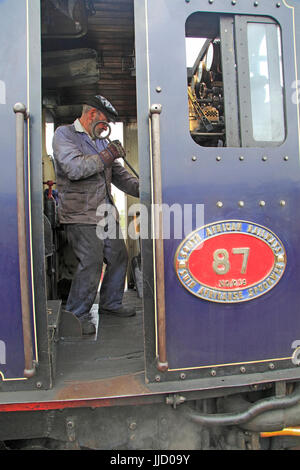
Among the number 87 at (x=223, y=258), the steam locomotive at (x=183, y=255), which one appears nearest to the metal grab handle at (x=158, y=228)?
the steam locomotive at (x=183, y=255)

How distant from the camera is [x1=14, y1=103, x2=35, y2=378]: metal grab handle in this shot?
1.46 meters

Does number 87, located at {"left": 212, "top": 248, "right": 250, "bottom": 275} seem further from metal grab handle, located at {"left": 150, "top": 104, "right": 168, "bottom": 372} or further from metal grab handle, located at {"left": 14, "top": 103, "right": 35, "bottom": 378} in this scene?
metal grab handle, located at {"left": 14, "top": 103, "right": 35, "bottom": 378}

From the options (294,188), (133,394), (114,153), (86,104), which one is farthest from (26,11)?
(133,394)

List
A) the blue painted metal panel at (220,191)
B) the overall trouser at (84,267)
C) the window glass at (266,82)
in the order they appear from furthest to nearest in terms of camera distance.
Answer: the overall trouser at (84,267)
the window glass at (266,82)
the blue painted metal panel at (220,191)

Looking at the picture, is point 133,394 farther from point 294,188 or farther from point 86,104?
point 86,104

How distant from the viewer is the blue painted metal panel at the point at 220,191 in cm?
159

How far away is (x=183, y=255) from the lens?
161 cm

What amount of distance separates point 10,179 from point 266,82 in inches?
54.1

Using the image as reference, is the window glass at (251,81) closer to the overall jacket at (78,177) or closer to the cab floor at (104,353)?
the overall jacket at (78,177)

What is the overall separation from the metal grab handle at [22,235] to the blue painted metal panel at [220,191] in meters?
0.54

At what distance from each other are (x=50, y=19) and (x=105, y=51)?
63 centimetres

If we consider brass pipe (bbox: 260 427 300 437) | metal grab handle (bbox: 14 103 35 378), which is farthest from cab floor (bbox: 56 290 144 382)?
brass pipe (bbox: 260 427 300 437)

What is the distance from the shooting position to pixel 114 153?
2.33 meters

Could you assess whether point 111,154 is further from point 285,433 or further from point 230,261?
point 285,433
